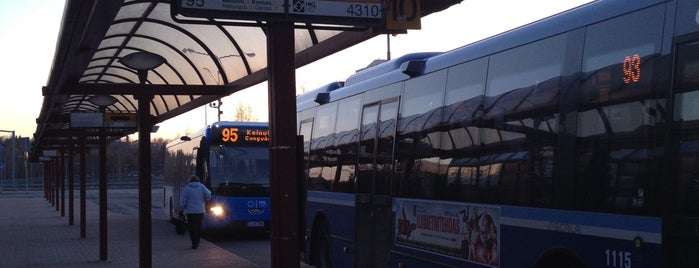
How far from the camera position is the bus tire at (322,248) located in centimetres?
1255

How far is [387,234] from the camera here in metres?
9.93

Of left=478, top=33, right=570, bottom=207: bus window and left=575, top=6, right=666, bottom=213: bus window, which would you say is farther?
left=478, top=33, right=570, bottom=207: bus window

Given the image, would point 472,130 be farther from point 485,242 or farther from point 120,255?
point 120,255

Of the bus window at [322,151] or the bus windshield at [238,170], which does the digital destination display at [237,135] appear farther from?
the bus window at [322,151]

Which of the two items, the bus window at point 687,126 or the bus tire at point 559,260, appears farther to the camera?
the bus tire at point 559,260

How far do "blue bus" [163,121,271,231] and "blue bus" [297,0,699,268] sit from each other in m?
11.7

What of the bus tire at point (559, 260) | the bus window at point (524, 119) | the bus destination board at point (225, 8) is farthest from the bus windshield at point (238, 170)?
the bus destination board at point (225, 8)

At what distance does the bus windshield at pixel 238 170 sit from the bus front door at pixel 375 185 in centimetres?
1196

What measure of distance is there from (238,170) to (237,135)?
1031 millimetres

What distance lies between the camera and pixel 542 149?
6809 millimetres

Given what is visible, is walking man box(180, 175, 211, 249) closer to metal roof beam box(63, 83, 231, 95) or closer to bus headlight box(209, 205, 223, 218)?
bus headlight box(209, 205, 223, 218)

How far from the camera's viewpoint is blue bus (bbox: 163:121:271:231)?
74.0ft

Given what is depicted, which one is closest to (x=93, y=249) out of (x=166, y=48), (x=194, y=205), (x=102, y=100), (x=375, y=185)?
(x=194, y=205)

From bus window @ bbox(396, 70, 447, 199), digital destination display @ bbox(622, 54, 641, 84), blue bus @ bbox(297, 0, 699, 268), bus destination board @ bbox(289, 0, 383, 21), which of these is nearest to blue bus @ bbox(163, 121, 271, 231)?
blue bus @ bbox(297, 0, 699, 268)
